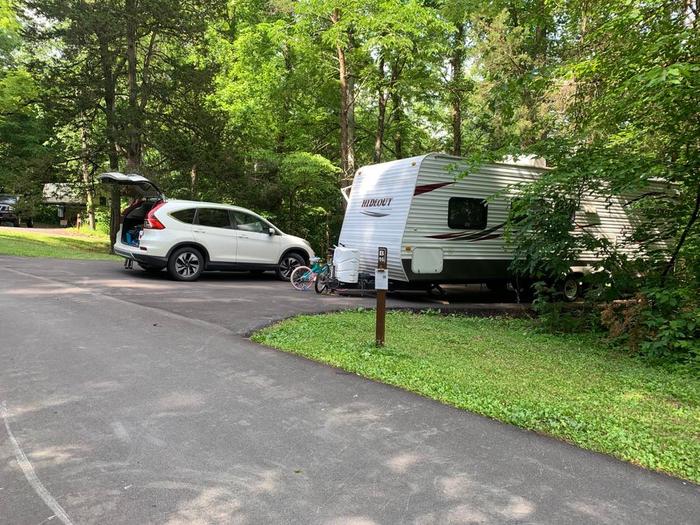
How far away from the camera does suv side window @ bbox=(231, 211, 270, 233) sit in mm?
12445

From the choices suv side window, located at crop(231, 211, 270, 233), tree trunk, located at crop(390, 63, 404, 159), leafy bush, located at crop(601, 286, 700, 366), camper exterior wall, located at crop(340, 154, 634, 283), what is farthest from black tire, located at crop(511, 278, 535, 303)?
tree trunk, located at crop(390, 63, 404, 159)

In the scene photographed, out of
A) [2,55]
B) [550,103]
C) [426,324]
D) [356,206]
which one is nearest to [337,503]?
[426,324]

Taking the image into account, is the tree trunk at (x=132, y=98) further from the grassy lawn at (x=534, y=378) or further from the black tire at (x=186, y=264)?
the grassy lawn at (x=534, y=378)

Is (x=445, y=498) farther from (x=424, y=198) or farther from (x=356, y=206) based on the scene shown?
(x=356, y=206)

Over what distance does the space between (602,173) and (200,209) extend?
825cm

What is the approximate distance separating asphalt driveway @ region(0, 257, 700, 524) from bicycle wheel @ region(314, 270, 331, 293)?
215 inches

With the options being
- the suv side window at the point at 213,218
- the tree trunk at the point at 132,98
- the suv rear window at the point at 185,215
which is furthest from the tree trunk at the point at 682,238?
the tree trunk at the point at 132,98

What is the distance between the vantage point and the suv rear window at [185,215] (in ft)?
37.9

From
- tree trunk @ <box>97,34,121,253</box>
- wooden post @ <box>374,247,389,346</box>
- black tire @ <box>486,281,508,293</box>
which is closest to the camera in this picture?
wooden post @ <box>374,247,389,346</box>

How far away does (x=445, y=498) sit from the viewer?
116 inches

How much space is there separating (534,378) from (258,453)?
322 centimetres

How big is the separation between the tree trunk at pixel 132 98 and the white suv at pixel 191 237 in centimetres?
573

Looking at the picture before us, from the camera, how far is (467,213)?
11391 mm

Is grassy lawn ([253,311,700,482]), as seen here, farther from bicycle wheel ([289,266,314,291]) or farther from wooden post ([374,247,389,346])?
bicycle wheel ([289,266,314,291])
